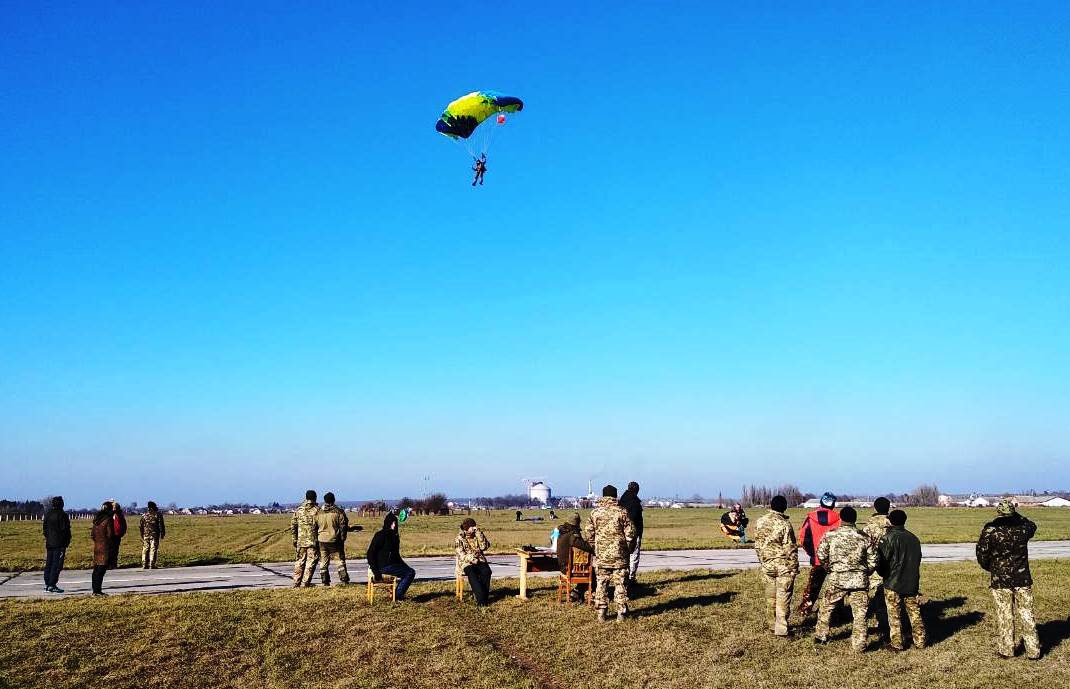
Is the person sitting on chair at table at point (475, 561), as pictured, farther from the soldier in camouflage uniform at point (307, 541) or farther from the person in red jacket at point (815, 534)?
the person in red jacket at point (815, 534)

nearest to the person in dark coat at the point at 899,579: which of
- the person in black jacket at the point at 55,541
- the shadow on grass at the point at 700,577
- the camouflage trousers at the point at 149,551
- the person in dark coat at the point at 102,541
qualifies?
the shadow on grass at the point at 700,577

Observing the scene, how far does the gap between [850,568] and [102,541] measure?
15367 mm

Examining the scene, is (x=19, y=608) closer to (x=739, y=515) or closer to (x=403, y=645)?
(x=403, y=645)

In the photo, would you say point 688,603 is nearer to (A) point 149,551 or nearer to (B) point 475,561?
(B) point 475,561

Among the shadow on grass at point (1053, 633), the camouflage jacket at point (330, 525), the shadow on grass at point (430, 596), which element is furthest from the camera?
the camouflage jacket at point (330, 525)

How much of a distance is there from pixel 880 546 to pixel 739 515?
1633 cm

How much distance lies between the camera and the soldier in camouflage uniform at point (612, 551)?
Result: 14.3 metres

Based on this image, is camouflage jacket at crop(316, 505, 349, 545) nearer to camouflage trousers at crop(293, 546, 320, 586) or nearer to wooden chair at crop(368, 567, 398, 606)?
camouflage trousers at crop(293, 546, 320, 586)

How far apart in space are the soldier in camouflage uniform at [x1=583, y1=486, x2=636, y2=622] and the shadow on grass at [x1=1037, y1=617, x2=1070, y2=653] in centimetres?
645

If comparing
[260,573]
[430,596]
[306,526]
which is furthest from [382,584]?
[260,573]

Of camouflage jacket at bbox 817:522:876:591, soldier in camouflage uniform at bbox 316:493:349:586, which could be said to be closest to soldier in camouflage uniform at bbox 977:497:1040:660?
camouflage jacket at bbox 817:522:876:591

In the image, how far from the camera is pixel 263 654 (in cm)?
1335

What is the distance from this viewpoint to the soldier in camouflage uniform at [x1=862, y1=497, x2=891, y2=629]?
12.2 meters

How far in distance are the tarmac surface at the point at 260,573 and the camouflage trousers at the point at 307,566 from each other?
42 centimetres
